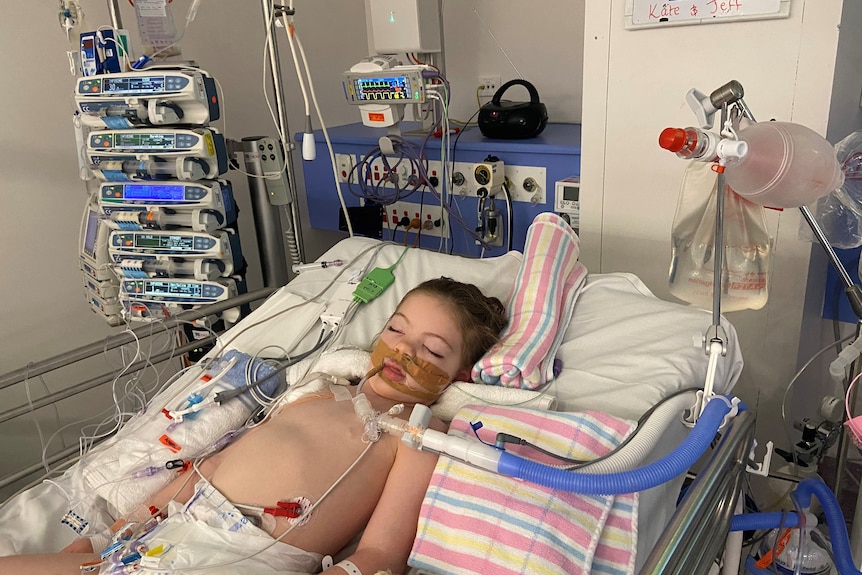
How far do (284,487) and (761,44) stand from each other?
4.60ft

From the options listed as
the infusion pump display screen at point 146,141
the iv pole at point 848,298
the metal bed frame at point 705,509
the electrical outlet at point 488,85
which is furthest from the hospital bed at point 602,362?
the electrical outlet at point 488,85

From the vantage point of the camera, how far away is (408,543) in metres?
1.10

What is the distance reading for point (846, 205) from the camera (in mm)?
1388

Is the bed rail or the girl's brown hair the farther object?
the girl's brown hair

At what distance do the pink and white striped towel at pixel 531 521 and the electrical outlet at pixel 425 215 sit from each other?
147cm

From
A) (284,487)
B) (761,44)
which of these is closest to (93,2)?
(284,487)

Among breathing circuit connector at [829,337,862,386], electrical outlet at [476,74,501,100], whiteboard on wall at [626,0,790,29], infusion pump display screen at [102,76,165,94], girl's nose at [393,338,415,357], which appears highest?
whiteboard on wall at [626,0,790,29]

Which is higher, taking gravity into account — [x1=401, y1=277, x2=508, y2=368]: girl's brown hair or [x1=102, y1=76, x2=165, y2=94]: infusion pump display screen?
[x1=102, y1=76, x2=165, y2=94]: infusion pump display screen

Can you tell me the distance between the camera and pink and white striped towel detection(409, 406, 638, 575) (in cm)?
95

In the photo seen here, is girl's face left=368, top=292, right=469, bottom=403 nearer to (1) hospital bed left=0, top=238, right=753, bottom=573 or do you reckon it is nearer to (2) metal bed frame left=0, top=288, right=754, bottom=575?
(1) hospital bed left=0, top=238, right=753, bottom=573

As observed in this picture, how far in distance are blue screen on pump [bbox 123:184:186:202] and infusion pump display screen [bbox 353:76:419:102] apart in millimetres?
742

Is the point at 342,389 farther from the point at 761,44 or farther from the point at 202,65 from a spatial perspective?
the point at 202,65

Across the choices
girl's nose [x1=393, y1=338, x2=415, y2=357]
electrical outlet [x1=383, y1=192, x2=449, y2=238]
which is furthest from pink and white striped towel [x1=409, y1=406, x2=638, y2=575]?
electrical outlet [x1=383, y1=192, x2=449, y2=238]

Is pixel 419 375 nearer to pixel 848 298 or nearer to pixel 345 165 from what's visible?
pixel 848 298
